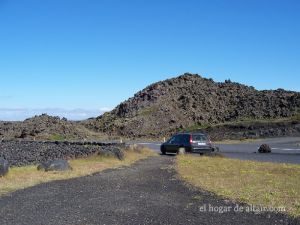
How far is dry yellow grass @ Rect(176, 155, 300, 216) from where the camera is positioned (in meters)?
12.3

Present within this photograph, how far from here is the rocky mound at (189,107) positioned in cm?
8662

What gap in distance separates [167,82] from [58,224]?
9836cm

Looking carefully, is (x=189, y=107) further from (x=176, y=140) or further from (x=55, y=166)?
(x=55, y=166)

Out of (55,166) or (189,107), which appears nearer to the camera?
(55,166)

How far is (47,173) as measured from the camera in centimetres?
1828

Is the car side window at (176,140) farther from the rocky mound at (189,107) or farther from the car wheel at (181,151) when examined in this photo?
the rocky mound at (189,107)

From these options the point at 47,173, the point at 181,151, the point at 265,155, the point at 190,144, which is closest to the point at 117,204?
the point at 47,173

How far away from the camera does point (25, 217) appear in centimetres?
1057

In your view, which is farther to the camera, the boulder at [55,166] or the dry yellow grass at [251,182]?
the boulder at [55,166]

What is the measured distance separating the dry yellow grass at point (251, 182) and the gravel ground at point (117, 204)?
65 centimetres

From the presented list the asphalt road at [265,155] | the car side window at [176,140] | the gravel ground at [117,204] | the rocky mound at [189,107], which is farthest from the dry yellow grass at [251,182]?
the rocky mound at [189,107]

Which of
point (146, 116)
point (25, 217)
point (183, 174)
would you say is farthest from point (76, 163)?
point (146, 116)

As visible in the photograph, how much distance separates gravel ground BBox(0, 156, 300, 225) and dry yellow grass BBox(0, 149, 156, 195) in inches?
23.8

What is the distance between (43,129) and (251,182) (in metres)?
68.5
